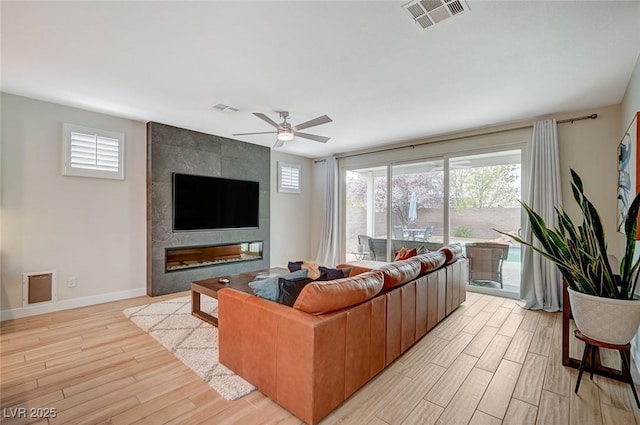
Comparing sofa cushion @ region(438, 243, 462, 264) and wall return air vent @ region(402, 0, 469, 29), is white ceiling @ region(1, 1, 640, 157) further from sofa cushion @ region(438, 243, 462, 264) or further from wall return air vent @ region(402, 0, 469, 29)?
sofa cushion @ region(438, 243, 462, 264)

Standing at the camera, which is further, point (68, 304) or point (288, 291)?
point (68, 304)

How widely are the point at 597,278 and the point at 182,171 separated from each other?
513cm

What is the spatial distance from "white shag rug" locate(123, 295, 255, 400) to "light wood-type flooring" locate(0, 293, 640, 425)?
0.08 m

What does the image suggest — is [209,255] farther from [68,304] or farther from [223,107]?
[223,107]

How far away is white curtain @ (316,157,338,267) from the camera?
6574 millimetres

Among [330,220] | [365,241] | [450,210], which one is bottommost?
[365,241]

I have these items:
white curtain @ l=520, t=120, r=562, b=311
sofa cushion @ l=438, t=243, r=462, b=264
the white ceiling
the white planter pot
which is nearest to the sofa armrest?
the white planter pot

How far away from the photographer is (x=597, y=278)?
82.8 inches

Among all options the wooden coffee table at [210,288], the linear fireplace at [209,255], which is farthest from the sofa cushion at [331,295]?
the linear fireplace at [209,255]

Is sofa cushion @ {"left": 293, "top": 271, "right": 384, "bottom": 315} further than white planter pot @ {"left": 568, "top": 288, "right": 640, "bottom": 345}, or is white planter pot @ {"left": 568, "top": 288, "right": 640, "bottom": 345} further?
white planter pot @ {"left": 568, "top": 288, "right": 640, "bottom": 345}

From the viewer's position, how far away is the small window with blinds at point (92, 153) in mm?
3785

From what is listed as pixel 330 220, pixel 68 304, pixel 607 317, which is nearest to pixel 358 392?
pixel 607 317

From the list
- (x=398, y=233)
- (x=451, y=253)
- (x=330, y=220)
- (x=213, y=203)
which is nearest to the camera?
(x=451, y=253)

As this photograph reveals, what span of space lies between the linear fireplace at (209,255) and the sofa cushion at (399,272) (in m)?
3.56
